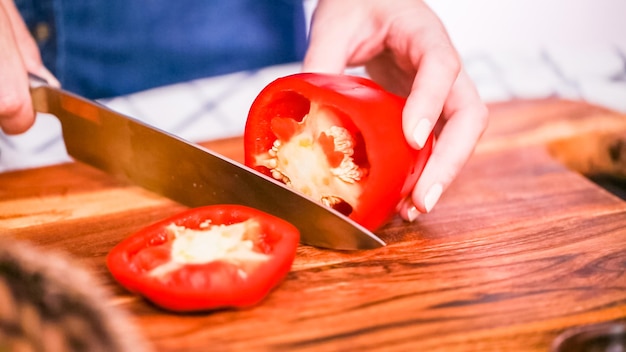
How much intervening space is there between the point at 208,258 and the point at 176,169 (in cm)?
29

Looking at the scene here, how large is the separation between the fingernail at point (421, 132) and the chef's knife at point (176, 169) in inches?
6.4

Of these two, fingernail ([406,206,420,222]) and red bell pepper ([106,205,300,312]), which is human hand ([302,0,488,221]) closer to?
fingernail ([406,206,420,222])

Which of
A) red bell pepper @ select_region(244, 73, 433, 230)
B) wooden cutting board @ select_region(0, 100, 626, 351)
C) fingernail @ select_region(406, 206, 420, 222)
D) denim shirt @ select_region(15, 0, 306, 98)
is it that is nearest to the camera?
wooden cutting board @ select_region(0, 100, 626, 351)

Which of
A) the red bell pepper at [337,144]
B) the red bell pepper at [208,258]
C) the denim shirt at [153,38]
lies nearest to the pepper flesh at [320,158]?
the red bell pepper at [337,144]

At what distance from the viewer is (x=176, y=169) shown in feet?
3.72

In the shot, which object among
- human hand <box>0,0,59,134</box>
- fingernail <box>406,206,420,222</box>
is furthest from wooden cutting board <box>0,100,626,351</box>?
human hand <box>0,0,59,134</box>

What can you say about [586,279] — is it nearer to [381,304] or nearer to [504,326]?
[504,326]

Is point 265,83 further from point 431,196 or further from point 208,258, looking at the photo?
point 208,258

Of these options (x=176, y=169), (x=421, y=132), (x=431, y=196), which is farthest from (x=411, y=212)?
(x=176, y=169)

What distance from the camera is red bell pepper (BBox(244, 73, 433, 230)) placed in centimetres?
98

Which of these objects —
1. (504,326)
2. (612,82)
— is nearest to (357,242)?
(504,326)

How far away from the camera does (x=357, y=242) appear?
0.98 metres

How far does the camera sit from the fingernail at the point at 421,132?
101 centimetres

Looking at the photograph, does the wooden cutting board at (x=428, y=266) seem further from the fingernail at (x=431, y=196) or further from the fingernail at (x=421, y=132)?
the fingernail at (x=421, y=132)
